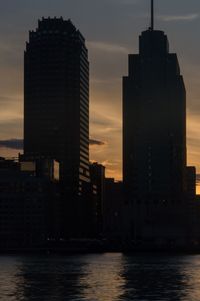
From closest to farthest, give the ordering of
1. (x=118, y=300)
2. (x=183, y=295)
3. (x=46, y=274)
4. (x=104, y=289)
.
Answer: (x=118, y=300)
(x=183, y=295)
(x=104, y=289)
(x=46, y=274)

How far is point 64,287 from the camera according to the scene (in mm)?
149500

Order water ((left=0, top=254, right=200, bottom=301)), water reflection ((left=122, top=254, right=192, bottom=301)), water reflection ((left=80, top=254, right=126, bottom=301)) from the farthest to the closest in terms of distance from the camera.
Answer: water reflection ((left=122, top=254, right=192, bottom=301)) < water reflection ((left=80, top=254, right=126, bottom=301)) < water ((left=0, top=254, right=200, bottom=301))

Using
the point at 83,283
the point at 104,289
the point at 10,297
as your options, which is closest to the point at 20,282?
the point at 83,283

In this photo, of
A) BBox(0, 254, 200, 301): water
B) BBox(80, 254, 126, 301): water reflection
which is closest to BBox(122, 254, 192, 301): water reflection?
BBox(0, 254, 200, 301): water

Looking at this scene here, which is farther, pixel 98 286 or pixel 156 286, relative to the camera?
pixel 156 286

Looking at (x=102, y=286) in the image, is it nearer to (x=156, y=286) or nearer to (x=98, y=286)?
(x=98, y=286)

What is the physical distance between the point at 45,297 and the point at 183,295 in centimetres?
2428

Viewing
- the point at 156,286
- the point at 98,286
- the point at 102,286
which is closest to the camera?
the point at 98,286

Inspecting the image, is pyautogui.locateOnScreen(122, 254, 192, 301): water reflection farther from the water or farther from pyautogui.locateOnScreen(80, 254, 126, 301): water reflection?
pyautogui.locateOnScreen(80, 254, 126, 301): water reflection

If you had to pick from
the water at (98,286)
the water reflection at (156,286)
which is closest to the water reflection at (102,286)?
the water at (98,286)

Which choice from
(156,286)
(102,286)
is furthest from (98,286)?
(156,286)

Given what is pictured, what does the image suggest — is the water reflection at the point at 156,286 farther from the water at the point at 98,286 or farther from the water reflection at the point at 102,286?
the water reflection at the point at 102,286

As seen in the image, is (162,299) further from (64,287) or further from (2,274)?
(2,274)

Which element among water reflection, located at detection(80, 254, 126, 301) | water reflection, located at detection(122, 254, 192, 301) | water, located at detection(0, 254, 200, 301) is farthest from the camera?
water reflection, located at detection(122, 254, 192, 301)
